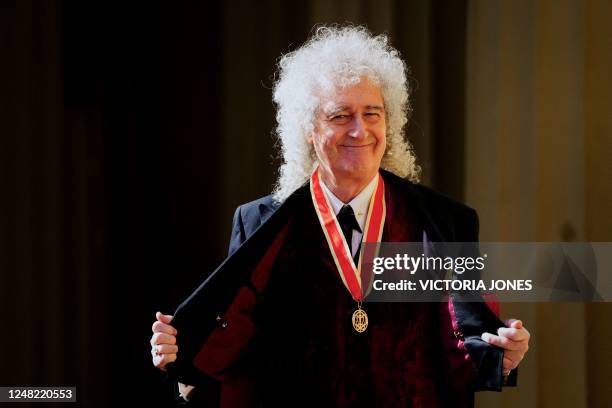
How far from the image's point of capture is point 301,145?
1.63 metres

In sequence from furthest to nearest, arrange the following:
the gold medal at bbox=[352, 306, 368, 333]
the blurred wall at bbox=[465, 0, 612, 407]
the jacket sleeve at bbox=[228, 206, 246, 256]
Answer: the blurred wall at bbox=[465, 0, 612, 407]
the jacket sleeve at bbox=[228, 206, 246, 256]
the gold medal at bbox=[352, 306, 368, 333]

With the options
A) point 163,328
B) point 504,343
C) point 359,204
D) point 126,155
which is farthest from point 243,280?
point 126,155

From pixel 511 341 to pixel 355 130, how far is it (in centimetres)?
51

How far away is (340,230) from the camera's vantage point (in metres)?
1.45

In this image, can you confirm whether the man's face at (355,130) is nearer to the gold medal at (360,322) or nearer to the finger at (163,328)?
the gold medal at (360,322)

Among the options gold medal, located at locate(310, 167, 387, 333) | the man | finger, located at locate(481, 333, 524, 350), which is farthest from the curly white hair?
finger, located at locate(481, 333, 524, 350)

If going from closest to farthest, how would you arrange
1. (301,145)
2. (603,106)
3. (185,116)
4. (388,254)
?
(388,254)
(301,145)
(603,106)
(185,116)

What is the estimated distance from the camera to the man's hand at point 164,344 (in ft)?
4.63

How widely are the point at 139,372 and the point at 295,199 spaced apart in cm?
111

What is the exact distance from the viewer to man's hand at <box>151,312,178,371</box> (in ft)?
4.63

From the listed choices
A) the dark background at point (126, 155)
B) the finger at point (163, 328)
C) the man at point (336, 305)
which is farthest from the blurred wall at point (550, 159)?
the finger at point (163, 328)

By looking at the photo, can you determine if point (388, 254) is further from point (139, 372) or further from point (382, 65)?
point (139, 372)

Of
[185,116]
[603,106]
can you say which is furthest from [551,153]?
[185,116]

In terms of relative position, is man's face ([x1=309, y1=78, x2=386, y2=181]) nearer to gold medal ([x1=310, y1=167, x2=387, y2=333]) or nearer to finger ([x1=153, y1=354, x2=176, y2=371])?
gold medal ([x1=310, y1=167, x2=387, y2=333])
